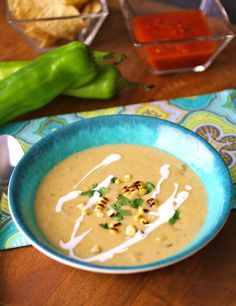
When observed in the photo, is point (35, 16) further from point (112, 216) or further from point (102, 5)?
point (112, 216)

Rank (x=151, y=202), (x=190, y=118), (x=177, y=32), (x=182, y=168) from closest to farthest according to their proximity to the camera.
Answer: (x=151, y=202)
(x=182, y=168)
(x=190, y=118)
(x=177, y=32)

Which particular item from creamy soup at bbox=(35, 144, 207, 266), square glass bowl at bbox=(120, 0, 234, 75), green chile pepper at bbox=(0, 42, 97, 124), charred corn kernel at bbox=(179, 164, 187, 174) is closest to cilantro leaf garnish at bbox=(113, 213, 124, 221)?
creamy soup at bbox=(35, 144, 207, 266)

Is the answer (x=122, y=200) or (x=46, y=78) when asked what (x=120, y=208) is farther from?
(x=46, y=78)

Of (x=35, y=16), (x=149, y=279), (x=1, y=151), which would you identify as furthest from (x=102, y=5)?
(x=149, y=279)

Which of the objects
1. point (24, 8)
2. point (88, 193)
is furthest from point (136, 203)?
point (24, 8)

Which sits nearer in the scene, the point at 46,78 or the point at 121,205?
the point at 121,205

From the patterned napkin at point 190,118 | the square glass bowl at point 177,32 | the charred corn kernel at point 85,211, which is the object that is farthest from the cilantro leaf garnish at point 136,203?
the square glass bowl at point 177,32

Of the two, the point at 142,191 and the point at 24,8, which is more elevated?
the point at 24,8
